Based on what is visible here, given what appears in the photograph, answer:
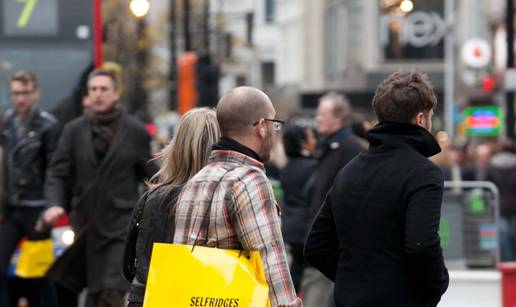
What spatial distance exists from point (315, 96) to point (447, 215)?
101 feet

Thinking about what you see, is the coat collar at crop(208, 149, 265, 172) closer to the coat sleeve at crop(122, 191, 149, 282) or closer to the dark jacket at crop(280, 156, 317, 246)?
the coat sleeve at crop(122, 191, 149, 282)

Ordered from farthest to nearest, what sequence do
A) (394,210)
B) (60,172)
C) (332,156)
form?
(332,156) < (60,172) < (394,210)

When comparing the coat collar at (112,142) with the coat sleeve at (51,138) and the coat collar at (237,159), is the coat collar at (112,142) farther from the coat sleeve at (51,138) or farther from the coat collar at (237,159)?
the coat collar at (237,159)

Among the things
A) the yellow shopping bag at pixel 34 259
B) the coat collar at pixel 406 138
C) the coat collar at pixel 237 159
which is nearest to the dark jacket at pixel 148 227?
the coat collar at pixel 237 159

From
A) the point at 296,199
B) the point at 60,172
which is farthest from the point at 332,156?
the point at 60,172

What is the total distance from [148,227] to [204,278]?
30.0 inches

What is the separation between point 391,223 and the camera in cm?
518

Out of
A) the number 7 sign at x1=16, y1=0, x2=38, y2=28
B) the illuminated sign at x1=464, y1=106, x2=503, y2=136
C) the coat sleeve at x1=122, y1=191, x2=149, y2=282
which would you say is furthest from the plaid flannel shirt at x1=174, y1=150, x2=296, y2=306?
the illuminated sign at x1=464, y1=106, x2=503, y2=136

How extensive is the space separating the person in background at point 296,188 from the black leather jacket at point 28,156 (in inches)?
76.5

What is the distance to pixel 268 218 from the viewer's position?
509cm

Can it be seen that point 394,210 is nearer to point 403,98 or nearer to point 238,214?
point 403,98

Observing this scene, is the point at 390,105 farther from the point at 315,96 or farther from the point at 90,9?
the point at 315,96

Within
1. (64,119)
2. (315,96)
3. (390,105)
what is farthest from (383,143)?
(315,96)

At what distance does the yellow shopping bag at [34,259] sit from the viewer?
992 cm
